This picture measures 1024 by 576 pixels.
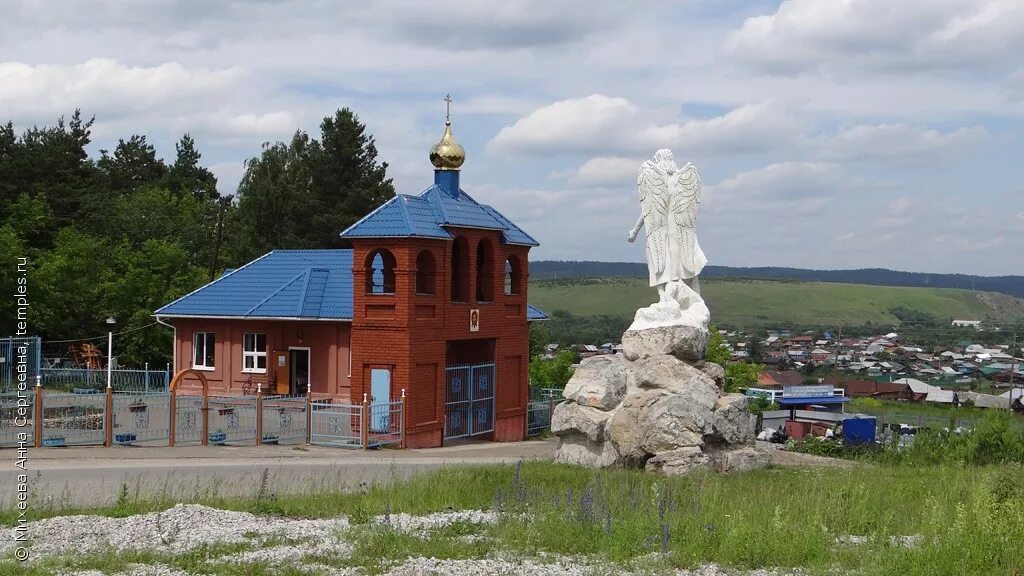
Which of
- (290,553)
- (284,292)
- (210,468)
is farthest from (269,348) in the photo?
(290,553)

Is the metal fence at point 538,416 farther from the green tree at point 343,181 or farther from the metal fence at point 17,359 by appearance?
the green tree at point 343,181

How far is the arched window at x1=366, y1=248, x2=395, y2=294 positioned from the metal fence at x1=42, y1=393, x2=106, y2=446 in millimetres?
6189

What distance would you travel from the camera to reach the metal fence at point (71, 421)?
67.3ft

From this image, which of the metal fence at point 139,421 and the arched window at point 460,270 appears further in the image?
the arched window at point 460,270

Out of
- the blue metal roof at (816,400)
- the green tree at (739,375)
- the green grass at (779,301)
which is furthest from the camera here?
the green grass at (779,301)

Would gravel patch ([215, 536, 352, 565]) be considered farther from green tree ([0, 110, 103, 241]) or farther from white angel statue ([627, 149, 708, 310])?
green tree ([0, 110, 103, 241])

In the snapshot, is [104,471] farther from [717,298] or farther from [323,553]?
[717,298]

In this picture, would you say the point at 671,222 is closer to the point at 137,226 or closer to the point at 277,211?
the point at 277,211

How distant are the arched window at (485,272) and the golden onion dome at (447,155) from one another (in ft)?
7.44

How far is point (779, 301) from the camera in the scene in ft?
475

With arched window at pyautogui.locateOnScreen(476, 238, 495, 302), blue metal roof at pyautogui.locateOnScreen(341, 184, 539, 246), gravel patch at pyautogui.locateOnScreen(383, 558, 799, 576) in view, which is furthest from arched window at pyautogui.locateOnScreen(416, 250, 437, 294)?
gravel patch at pyautogui.locateOnScreen(383, 558, 799, 576)

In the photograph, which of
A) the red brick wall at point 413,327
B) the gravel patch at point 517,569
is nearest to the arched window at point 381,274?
the red brick wall at point 413,327

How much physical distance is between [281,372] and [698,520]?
19419 millimetres

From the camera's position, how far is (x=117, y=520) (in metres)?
12.1
